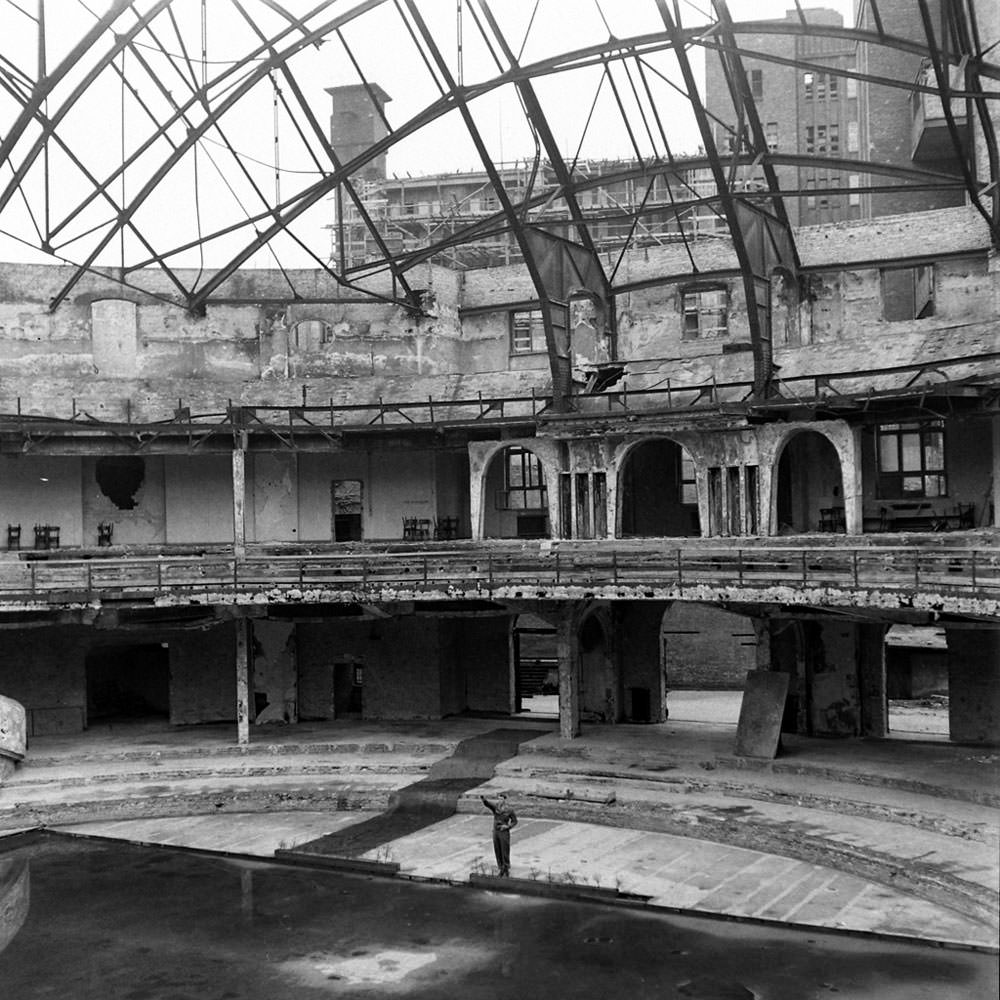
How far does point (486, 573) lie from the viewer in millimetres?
28125

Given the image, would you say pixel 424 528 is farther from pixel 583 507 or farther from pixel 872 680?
pixel 872 680

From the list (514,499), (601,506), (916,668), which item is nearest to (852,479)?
(601,506)

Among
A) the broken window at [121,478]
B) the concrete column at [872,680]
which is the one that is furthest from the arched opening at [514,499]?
the broken window at [121,478]

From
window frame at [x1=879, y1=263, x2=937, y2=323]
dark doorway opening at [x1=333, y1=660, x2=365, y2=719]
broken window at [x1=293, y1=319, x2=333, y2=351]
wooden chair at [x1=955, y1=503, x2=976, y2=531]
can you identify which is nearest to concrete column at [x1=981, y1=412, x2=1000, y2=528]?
wooden chair at [x1=955, y1=503, x2=976, y2=531]

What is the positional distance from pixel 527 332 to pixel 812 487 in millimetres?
10564

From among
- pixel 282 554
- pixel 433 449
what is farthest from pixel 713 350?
pixel 282 554

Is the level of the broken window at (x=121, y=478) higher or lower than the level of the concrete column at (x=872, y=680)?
higher

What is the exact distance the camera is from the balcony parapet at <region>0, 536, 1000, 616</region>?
78.8 feet

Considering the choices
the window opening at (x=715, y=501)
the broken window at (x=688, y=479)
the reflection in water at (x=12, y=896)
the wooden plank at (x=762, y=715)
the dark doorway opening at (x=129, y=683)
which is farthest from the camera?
the dark doorway opening at (x=129, y=683)

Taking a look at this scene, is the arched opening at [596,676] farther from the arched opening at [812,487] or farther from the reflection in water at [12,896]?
the reflection in water at [12,896]

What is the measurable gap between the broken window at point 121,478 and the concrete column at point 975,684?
73.7 ft

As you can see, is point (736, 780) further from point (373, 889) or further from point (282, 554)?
point (282, 554)

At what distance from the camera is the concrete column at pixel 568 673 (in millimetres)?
28484

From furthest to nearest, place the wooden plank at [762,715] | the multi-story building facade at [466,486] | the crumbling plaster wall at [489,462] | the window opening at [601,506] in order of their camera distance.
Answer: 1. the crumbling plaster wall at [489,462]
2. the window opening at [601,506]
3. the multi-story building facade at [466,486]
4. the wooden plank at [762,715]
